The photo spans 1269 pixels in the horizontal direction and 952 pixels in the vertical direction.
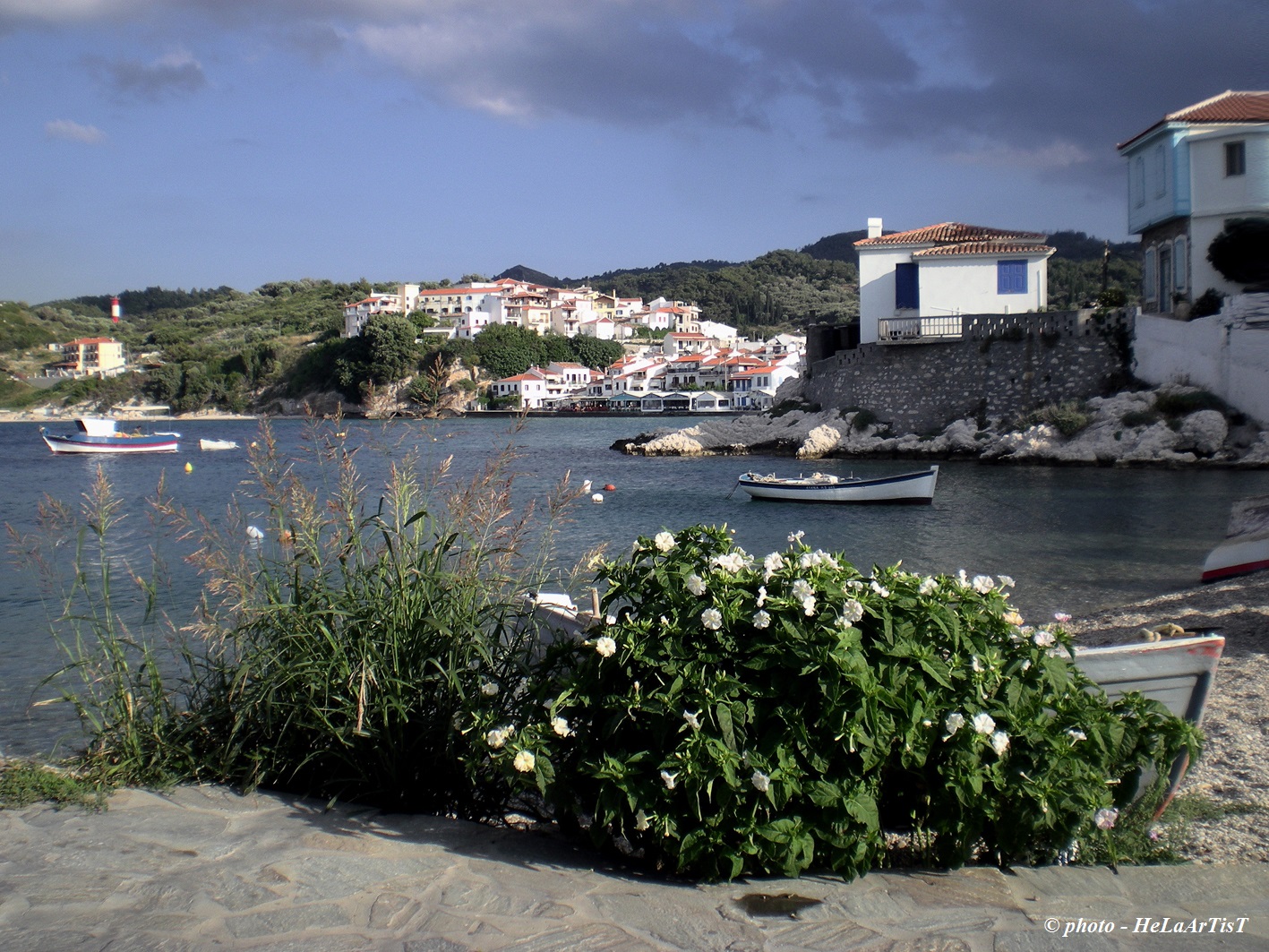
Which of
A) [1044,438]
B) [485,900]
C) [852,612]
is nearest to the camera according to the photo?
[485,900]

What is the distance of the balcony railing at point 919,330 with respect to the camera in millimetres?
35844

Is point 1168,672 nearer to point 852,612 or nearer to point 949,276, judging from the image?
point 852,612

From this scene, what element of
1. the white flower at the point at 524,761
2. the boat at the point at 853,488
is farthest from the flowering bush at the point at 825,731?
the boat at the point at 853,488

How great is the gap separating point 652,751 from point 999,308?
120 ft

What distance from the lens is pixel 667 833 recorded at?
312cm

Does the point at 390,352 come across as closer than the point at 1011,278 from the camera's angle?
No

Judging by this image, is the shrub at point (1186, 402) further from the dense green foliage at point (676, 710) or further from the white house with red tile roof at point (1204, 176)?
the dense green foliage at point (676, 710)

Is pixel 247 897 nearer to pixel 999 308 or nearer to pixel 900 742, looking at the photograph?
pixel 900 742

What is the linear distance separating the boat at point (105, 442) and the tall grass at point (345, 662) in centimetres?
5134

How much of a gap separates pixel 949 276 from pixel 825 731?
117ft

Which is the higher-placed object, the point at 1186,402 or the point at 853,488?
the point at 1186,402

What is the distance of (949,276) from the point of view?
36.1 meters

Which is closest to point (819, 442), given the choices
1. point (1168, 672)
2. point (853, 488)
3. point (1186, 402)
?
point (1186, 402)

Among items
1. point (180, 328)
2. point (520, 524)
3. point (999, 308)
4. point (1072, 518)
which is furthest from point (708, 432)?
point (180, 328)
